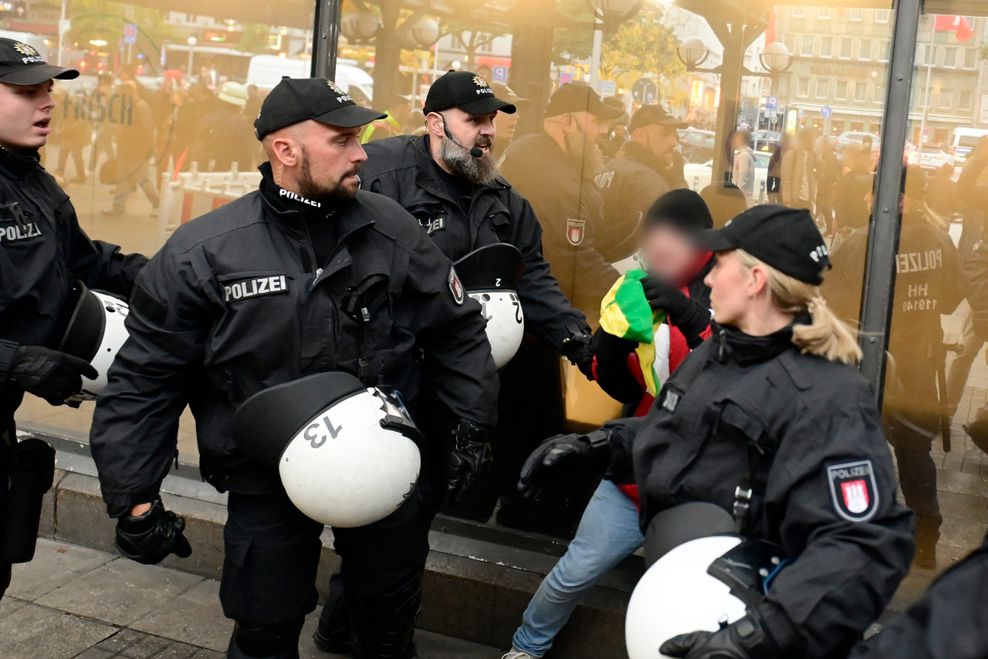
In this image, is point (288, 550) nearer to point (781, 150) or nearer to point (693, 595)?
point (693, 595)

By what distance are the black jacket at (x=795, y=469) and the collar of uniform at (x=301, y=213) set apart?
1.06 m

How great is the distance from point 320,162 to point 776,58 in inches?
74.5

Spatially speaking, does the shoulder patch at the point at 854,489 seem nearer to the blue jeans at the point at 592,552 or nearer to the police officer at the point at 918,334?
the blue jeans at the point at 592,552

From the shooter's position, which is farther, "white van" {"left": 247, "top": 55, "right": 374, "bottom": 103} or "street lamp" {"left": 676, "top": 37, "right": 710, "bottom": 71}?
"white van" {"left": 247, "top": 55, "right": 374, "bottom": 103}

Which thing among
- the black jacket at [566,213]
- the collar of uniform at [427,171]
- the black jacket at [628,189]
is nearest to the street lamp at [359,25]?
the black jacket at [566,213]

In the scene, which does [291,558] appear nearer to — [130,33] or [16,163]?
[16,163]

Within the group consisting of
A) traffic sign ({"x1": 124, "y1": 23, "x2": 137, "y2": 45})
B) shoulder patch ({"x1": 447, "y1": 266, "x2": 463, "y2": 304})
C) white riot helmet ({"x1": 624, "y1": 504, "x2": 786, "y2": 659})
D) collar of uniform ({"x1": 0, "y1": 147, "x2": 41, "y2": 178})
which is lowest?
white riot helmet ({"x1": 624, "y1": 504, "x2": 786, "y2": 659})

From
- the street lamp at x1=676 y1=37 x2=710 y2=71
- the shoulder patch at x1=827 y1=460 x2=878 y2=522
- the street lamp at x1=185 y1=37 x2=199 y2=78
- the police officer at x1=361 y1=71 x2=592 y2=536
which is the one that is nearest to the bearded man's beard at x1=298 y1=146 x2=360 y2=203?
the police officer at x1=361 y1=71 x2=592 y2=536

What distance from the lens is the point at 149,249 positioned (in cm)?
585

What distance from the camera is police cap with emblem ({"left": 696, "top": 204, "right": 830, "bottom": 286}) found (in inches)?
105

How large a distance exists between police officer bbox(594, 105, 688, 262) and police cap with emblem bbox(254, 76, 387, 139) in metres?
1.51

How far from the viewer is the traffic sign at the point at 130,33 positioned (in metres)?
5.74

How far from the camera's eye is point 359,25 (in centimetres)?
517

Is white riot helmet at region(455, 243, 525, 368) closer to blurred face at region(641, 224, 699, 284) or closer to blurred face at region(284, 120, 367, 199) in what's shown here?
blurred face at region(641, 224, 699, 284)
